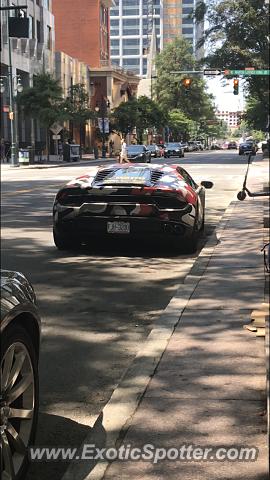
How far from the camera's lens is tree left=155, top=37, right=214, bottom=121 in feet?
127

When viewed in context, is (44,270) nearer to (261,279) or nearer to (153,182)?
(153,182)

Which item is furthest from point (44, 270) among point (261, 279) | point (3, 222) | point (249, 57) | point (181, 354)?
point (249, 57)

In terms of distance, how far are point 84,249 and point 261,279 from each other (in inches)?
133

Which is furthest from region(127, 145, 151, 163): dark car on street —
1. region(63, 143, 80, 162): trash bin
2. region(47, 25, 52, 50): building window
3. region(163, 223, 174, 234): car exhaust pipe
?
region(47, 25, 52, 50): building window

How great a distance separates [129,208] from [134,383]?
182 inches

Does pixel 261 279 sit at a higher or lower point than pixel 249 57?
lower

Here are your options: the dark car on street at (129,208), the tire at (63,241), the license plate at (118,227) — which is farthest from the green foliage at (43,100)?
the license plate at (118,227)

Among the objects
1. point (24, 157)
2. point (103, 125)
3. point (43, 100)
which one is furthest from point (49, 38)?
point (24, 157)

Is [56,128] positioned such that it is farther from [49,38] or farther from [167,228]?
[167,228]

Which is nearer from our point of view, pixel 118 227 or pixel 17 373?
pixel 17 373

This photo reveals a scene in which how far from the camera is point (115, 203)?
868cm

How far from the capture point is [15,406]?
3.14 m

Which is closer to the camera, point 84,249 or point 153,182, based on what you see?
point 153,182

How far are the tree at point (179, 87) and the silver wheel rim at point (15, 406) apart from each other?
972 inches
